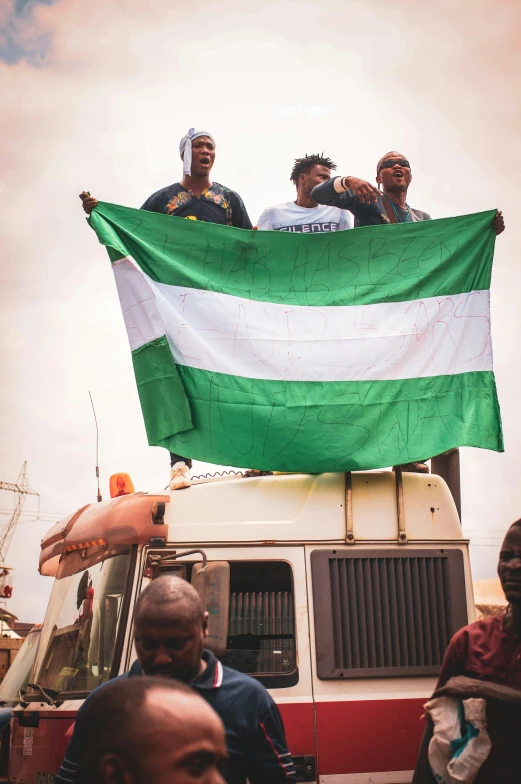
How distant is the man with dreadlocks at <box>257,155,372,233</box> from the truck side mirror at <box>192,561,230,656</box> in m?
3.44

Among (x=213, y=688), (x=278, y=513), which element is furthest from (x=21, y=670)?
(x=213, y=688)

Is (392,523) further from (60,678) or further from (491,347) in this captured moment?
(60,678)

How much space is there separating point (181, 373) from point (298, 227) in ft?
6.52

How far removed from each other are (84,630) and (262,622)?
1216 millimetres

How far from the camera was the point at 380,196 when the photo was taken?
6.84m

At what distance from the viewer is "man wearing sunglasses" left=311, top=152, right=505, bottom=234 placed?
21.2ft

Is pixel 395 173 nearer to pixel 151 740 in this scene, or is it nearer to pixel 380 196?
pixel 380 196

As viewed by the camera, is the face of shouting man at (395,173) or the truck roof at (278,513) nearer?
the truck roof at (278,513)

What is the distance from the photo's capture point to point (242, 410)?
5.92 meters

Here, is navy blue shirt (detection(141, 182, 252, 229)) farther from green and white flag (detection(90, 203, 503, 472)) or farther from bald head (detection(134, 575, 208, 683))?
bald head (detection(134, 575, 208, 683))

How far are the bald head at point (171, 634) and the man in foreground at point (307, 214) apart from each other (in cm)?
465

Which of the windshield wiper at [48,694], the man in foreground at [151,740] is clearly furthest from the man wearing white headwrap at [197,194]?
the man in foreground at [151,740]

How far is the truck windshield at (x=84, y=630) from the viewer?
16.9ft

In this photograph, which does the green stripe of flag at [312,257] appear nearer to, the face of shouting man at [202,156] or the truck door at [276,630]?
the face of shouting man at [202,156]
